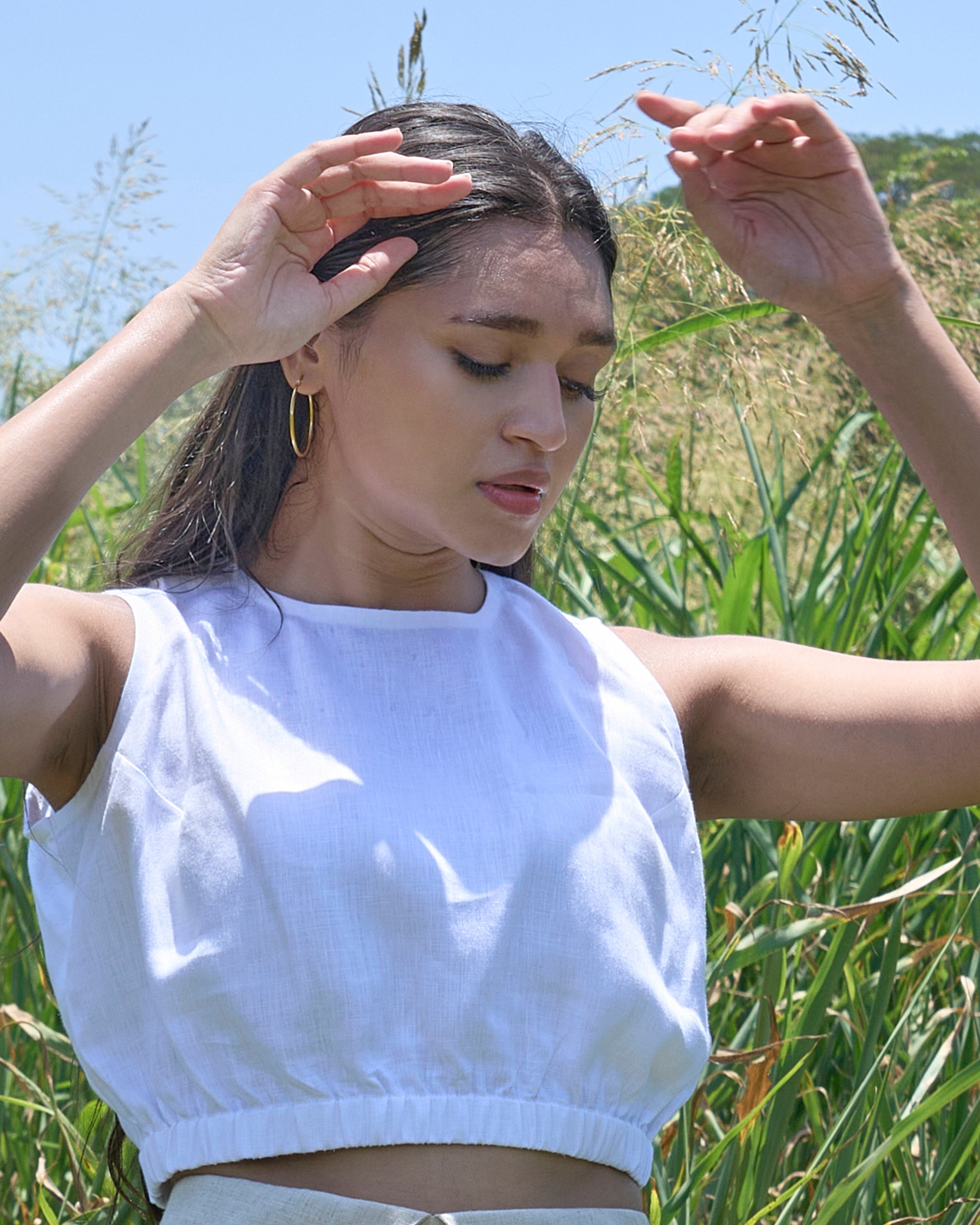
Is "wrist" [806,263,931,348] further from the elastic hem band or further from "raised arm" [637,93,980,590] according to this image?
the elastic hem band

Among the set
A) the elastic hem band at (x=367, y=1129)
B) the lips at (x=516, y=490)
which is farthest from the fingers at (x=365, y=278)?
the elastic hem band at (x=367, y=1129)

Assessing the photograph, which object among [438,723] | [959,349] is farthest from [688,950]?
[959,349]

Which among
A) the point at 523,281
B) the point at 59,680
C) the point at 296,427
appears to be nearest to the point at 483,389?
the point at 523,281

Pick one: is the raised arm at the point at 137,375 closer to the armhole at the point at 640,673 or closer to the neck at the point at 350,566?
the neck at the point at 350,566

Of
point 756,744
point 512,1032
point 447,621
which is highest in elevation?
point 447,621

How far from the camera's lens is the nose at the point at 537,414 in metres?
1.40

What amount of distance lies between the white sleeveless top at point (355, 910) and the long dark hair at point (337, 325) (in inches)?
5.6

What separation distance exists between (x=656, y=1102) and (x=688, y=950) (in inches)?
6.0

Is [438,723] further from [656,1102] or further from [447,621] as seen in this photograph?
[656,1102]

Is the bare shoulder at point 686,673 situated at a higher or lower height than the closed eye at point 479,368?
lower

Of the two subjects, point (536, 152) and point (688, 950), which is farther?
point (536, 152)

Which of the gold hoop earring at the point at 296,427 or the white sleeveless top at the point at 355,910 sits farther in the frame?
the gold hoop earring at the point at 296,427

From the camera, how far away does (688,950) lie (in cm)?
146

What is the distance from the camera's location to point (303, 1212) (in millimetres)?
1228
